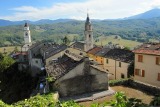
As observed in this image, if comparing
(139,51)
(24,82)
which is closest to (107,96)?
(139,51)

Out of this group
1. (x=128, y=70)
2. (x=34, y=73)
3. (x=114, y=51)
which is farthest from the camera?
(x=34, y=73)

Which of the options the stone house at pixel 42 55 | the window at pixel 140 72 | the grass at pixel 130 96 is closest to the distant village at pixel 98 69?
the window at pixel 140 72

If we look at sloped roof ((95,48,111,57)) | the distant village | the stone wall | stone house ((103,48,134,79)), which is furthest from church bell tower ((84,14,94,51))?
the stone wall

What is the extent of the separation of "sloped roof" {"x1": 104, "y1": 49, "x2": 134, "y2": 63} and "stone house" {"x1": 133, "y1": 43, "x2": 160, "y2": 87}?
967 cm

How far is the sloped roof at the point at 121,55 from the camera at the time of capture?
167 ft

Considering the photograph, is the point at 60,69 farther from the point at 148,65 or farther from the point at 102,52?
the point at 102,52

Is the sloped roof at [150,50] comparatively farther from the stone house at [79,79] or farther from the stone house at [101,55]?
the stone house at [101,55]

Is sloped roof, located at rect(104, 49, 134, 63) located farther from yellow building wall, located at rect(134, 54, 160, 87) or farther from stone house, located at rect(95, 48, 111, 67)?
yellow building wall, located at rect(134, 54, 160, 87)

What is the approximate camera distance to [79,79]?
30344 millimetres

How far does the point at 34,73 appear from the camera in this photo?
64125mm

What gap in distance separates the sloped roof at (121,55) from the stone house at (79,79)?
1970cm

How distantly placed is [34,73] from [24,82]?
12.8ft

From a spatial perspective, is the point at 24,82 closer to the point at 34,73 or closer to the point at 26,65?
the point at 34,73

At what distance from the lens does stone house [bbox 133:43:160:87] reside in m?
36.6
